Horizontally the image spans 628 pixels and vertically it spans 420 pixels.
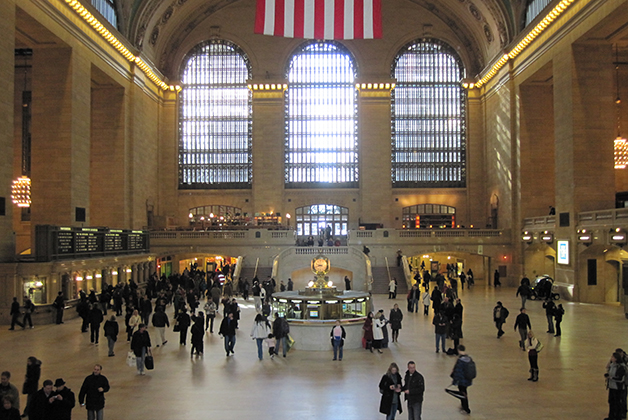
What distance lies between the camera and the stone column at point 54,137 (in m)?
26.0

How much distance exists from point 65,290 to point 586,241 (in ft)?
73.9

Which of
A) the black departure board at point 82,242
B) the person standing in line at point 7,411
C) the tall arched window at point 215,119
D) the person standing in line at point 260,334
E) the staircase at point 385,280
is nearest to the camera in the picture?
the person standing in line at point 7,411

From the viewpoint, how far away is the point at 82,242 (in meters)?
22.7

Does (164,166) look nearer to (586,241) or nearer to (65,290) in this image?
(65,290)

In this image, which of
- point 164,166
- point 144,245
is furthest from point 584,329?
point 164,166

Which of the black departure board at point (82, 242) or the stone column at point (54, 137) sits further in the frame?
the stone column at point (54, 137)

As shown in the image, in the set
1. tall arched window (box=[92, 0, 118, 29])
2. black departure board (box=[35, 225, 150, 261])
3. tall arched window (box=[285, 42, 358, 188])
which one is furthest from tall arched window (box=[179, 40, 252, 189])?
black departure board (box=[35, 225, 150, 261])

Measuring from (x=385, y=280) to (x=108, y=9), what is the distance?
22.2 metres

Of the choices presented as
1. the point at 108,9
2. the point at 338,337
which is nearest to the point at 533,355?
the point at 338,337

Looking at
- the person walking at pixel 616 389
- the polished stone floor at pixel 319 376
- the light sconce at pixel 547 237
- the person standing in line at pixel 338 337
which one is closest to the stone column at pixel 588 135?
the light sconce at pixel 547 237

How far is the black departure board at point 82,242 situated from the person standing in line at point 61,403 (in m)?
14.3

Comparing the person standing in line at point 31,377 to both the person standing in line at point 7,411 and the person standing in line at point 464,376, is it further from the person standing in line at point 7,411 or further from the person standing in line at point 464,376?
the person standing in line at point 464,376

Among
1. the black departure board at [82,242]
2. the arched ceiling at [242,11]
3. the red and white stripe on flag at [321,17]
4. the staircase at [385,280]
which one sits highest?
the arched ceiling at [242,11]

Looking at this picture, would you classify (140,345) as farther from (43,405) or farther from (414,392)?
(414,392)
